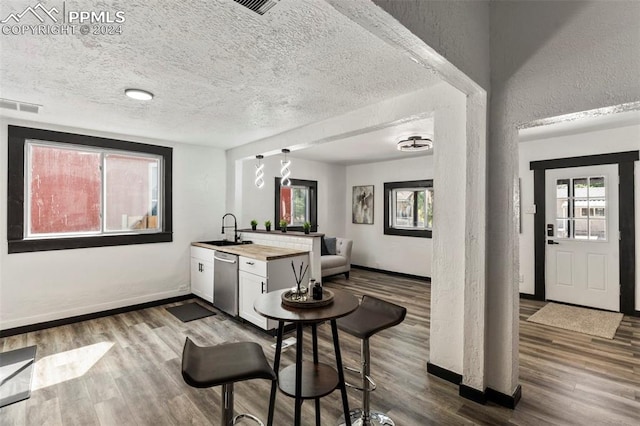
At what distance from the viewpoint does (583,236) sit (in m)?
4.50

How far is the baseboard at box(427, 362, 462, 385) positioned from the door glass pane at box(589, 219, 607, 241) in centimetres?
356

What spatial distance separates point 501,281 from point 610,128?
3710 millimetres

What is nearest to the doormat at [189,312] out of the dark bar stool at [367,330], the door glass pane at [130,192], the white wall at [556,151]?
the door glass pane at [130,192]

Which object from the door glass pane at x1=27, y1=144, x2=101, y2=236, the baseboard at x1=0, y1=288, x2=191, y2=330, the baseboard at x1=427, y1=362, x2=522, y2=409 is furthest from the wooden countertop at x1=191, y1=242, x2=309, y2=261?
the baseboard at x1=427, y1=362, x2=522, y2=409

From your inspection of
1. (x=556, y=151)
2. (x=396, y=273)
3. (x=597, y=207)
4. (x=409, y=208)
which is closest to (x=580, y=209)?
(x=597, y=207)

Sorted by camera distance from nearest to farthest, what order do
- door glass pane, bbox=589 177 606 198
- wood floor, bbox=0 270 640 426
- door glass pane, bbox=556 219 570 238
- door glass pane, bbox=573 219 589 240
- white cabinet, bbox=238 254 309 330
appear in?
wood floor, bbox=0 270 640 426 → white cabinet, bbox=238 254 309 330 → door glass pane, bbox=589 177 606 198 → door glass pane, bbox=573 219 589 240 → door glass pane, bbox=556 219 570 238

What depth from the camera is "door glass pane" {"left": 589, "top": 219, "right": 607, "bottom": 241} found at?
4320 mm

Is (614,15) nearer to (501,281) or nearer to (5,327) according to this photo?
(501,281)

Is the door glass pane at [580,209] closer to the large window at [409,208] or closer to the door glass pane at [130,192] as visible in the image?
the large window at [409,208]

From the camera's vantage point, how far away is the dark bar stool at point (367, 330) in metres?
1.91

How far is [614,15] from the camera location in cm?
172

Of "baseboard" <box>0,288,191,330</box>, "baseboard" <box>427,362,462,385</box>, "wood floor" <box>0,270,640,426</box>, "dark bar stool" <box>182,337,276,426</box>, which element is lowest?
"wood floor" <box>0,270,640,426</box>

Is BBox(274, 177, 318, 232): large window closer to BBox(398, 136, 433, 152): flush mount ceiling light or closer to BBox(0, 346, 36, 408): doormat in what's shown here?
BBox(398, 136, 433, 152): flush mount ceiling light

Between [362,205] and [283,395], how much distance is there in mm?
5299
